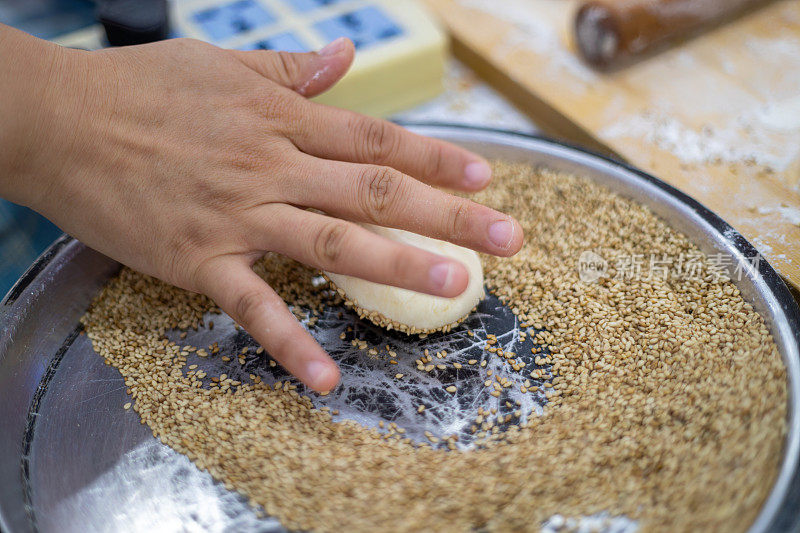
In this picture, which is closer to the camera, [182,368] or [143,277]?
[182,368]

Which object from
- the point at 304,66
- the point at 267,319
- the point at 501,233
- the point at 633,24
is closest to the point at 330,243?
A: the point at 267,319

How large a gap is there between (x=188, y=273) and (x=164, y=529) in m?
0.38

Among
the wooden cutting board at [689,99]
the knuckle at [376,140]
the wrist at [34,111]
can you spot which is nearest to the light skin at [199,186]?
the wrist at [34,111]

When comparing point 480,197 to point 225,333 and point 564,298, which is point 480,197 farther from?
point 225,333

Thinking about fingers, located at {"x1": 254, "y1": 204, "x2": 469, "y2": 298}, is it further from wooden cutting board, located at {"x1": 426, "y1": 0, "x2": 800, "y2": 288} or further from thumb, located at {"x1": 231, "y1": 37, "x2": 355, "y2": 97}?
wooden cutting board, located at {"x1": 426, "y1": 0, "x2": 800, "y2": 288}

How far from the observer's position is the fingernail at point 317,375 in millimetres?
871

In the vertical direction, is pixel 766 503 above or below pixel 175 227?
below

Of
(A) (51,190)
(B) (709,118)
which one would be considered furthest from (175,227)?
(B) (709,118)

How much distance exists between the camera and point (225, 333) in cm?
106

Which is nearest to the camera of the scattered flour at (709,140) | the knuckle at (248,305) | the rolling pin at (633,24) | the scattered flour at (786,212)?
the knuckle at (248,305)

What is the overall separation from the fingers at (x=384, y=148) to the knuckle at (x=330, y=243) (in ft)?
0.72

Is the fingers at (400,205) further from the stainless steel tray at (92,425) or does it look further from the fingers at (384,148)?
the stainless steel tray at (92,425)

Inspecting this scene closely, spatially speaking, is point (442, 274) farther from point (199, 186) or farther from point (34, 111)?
point (34, 111)

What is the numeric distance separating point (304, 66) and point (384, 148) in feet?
0.75
